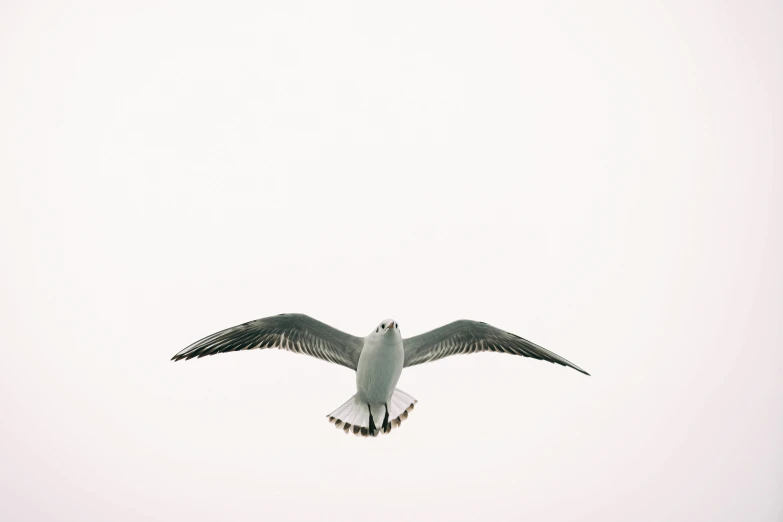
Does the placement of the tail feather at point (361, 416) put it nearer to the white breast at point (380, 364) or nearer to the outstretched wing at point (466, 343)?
the white breast at point (380, 364)

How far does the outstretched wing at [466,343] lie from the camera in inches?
364

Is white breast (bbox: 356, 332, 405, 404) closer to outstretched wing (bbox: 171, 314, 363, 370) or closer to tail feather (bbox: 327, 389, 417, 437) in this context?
tail feather (bbox: 327, 389, 417, 437)

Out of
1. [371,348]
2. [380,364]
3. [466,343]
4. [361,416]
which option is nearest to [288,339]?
[371,348]

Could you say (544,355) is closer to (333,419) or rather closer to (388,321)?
(388,321)

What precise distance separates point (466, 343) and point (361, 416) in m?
1.74

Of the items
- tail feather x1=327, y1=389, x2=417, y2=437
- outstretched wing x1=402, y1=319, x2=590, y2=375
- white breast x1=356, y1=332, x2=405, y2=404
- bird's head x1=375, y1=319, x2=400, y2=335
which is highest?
outstretched wing x1=402, y1=319, x2=590, y2=375

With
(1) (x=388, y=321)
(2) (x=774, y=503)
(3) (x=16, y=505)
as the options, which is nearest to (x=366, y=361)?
(1) (x=388, y=321)

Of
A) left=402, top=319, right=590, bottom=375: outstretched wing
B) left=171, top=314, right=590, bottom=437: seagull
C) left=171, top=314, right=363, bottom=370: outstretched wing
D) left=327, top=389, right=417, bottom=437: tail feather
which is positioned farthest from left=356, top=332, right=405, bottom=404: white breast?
left=402, top=319, right=590, bottom=375: outstretched wing

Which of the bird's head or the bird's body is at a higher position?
the bird's head

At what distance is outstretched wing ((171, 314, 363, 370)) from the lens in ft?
28.2

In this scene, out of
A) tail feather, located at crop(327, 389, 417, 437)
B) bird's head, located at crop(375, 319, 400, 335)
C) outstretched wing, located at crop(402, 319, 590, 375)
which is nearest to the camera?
bird's head, located at crop(375, 319, 400, 335)

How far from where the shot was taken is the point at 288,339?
29.5ft

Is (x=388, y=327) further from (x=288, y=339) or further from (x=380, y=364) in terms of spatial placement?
(x=288, y=339)

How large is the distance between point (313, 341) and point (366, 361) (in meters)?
0.88
